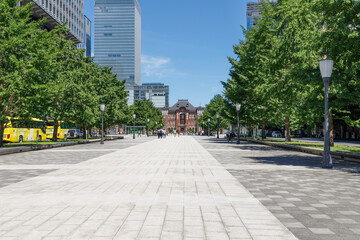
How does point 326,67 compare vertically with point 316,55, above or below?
below

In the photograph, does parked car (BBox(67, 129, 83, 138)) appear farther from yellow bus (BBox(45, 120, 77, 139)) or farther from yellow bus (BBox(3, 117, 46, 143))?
yellow bus (BBox(3, 117, 46, 143))

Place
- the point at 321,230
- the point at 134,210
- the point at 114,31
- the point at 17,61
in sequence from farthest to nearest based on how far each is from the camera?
the point at 114,31 → the point at 17,61 → the point at 134,210 → the point at 321,230

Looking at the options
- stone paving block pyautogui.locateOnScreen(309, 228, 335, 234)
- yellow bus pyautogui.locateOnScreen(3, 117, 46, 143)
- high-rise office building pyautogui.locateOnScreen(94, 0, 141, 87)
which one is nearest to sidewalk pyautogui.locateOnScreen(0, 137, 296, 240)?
stone paving block pyautogui.locateOnScreen(309, 228, 335, 234)

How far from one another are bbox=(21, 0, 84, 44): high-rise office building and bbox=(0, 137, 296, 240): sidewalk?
158 feet

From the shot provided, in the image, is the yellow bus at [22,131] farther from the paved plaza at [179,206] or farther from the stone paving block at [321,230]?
the stone paving block at [321,230]

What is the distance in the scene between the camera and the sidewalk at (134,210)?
4184mm

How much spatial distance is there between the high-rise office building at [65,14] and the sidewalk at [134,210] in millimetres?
48124

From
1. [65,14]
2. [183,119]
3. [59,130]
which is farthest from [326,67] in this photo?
[183,119]

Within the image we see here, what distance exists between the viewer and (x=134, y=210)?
532 centimetres

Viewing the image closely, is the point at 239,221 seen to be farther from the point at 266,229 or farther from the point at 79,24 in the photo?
the point at 79,24

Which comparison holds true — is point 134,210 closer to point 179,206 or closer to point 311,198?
point 179,206

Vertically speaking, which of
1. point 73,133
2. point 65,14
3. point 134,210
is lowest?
point 134,210

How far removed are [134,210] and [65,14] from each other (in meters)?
77.0

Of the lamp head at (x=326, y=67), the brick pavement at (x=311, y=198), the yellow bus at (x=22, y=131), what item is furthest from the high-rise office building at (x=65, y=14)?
the brick pavement at (x=311, y=198)
